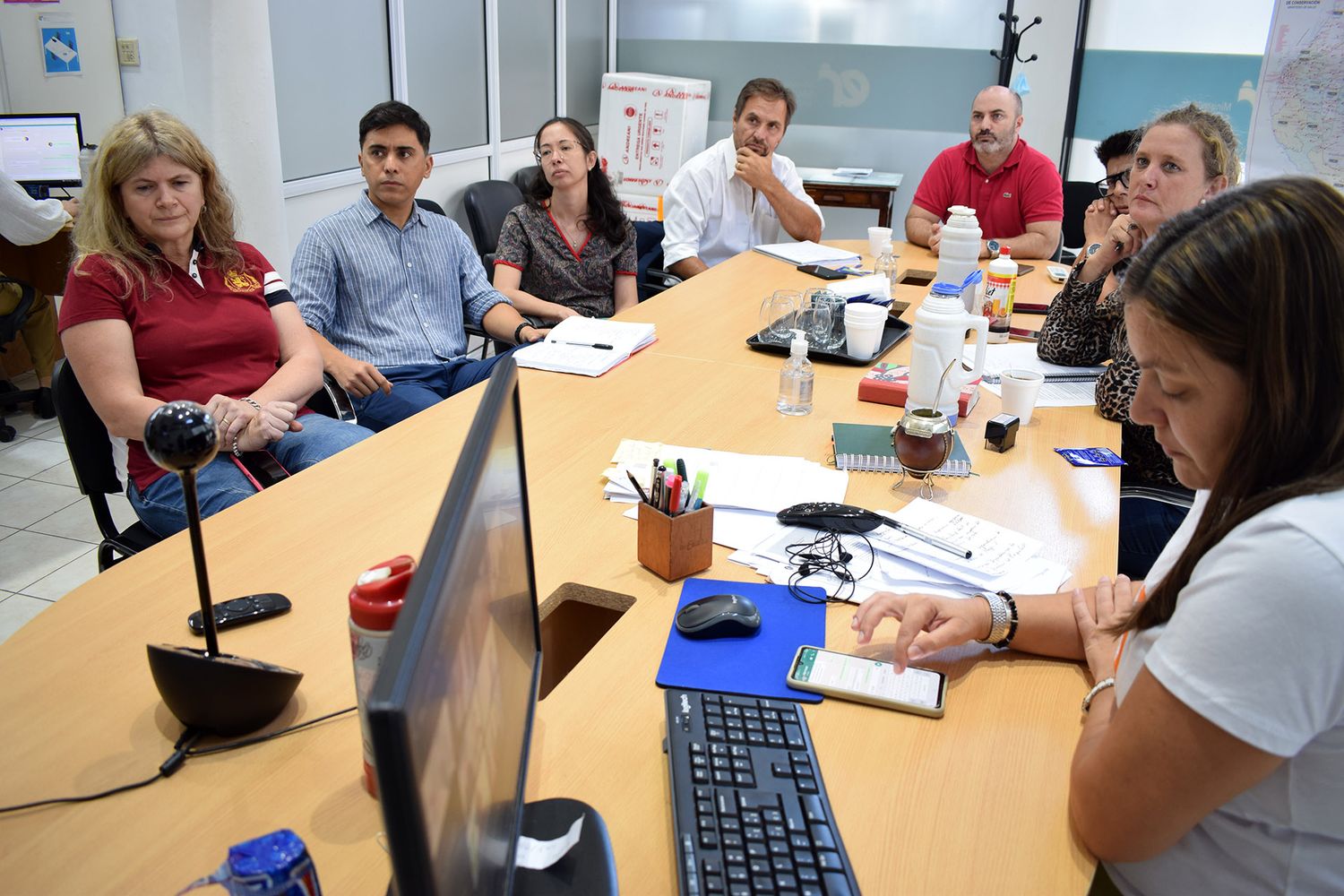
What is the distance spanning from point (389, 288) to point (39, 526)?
147 cm

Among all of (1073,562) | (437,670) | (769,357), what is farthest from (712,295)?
(437,670)

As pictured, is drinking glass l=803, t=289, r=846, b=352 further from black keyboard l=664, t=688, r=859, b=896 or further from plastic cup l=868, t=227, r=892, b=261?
black keyboard l=664, t=688, r=859, b=896

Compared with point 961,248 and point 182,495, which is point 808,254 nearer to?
point 961,248

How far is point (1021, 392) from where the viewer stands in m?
2.12

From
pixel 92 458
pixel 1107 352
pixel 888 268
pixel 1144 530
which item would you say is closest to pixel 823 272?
pixel 888 268

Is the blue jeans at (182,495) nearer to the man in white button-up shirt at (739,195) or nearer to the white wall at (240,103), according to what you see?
the white wall at (240,103)

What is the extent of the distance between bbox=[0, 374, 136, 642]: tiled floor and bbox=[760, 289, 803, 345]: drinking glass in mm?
1951

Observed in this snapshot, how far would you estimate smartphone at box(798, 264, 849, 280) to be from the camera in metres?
3.45

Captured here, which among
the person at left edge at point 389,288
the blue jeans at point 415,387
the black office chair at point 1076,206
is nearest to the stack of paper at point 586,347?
the blue jeans at point 415,387

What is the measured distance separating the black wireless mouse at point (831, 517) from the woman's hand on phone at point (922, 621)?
0.30m

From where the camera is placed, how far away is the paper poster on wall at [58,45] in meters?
4.29

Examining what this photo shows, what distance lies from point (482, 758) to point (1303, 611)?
0.65m

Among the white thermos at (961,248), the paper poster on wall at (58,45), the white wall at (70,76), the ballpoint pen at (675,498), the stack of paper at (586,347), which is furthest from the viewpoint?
the paper poster on wall at (58,45)

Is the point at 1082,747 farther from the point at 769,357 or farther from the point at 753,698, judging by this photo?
the point at 769,357
